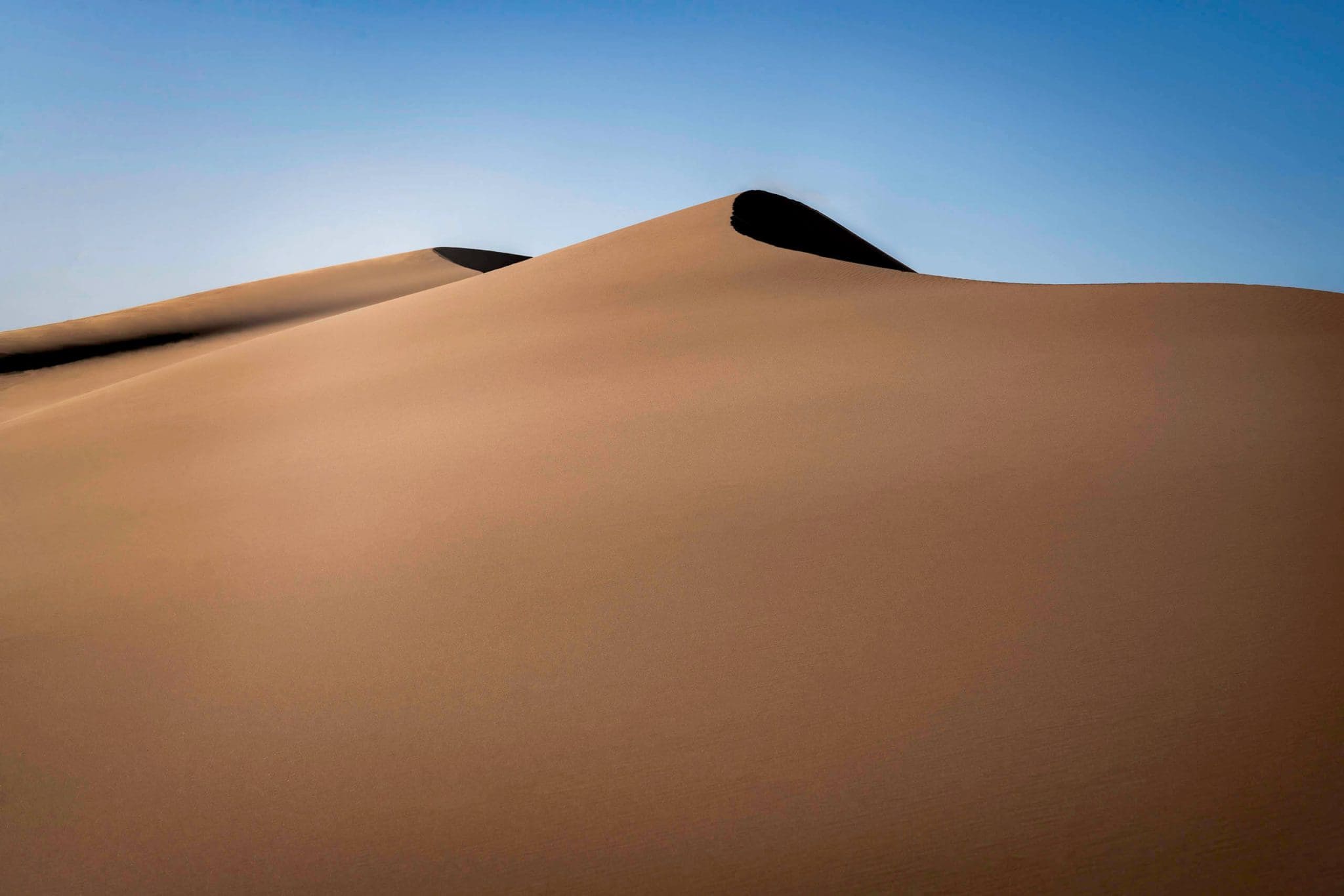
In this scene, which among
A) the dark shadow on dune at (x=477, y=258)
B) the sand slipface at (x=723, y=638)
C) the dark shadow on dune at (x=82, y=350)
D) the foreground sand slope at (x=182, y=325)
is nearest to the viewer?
the sand slipface at (x=723, y=638)

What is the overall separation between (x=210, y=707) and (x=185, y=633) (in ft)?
2.32

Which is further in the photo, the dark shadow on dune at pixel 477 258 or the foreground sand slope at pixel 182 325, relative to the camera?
the dark shadow on dune at pixel 477 258

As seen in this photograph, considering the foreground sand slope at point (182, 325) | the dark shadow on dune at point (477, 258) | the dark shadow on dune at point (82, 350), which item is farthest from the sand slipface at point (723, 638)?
the dark shadow on dune at point (477, 258)

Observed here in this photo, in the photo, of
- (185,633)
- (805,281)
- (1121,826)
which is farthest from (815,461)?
(805,281)

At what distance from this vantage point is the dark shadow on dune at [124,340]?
2088 centimetres

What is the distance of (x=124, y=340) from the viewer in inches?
867

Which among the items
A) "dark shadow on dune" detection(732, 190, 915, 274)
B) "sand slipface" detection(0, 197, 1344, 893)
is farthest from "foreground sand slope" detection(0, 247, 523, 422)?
"sand slipface" detection(0, 197, 1344, 893)

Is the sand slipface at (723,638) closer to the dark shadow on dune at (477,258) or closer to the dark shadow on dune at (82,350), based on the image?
the dark shadow on dune at (82,350)

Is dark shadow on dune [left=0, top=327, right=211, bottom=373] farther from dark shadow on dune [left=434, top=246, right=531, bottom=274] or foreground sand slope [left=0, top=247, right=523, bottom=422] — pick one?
dark shadow on dune [left=434, top=246, right=531, bottom=274]

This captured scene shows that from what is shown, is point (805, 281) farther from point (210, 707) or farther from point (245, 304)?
point (245, 304)

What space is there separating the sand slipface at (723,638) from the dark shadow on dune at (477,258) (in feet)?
78.9

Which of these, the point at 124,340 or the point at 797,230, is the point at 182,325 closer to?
the point at 124,340

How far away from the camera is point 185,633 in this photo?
369cm

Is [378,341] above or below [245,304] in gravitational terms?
below
